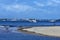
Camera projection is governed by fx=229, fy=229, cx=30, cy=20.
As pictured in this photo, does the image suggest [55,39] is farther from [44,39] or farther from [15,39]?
[15,39]

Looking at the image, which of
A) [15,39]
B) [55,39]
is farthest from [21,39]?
[55,39]

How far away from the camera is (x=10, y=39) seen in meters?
31.2

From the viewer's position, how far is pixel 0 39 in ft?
102

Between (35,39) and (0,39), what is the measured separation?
4.75 m

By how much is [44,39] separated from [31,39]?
1846mm

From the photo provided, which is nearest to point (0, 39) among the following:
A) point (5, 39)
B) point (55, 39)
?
point (5, 39)

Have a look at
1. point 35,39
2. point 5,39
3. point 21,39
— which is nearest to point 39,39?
point 35,39

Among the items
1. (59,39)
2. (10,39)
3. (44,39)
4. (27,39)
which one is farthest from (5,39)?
(59,39)

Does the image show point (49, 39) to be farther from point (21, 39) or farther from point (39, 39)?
point (21, 39)

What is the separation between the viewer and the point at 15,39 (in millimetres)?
31359

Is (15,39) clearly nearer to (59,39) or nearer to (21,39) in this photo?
(21,39)

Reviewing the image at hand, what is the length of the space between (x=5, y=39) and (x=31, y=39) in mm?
3532

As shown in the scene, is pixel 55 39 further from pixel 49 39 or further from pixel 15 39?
pixel 15 39

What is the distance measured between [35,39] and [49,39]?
2011 mm
